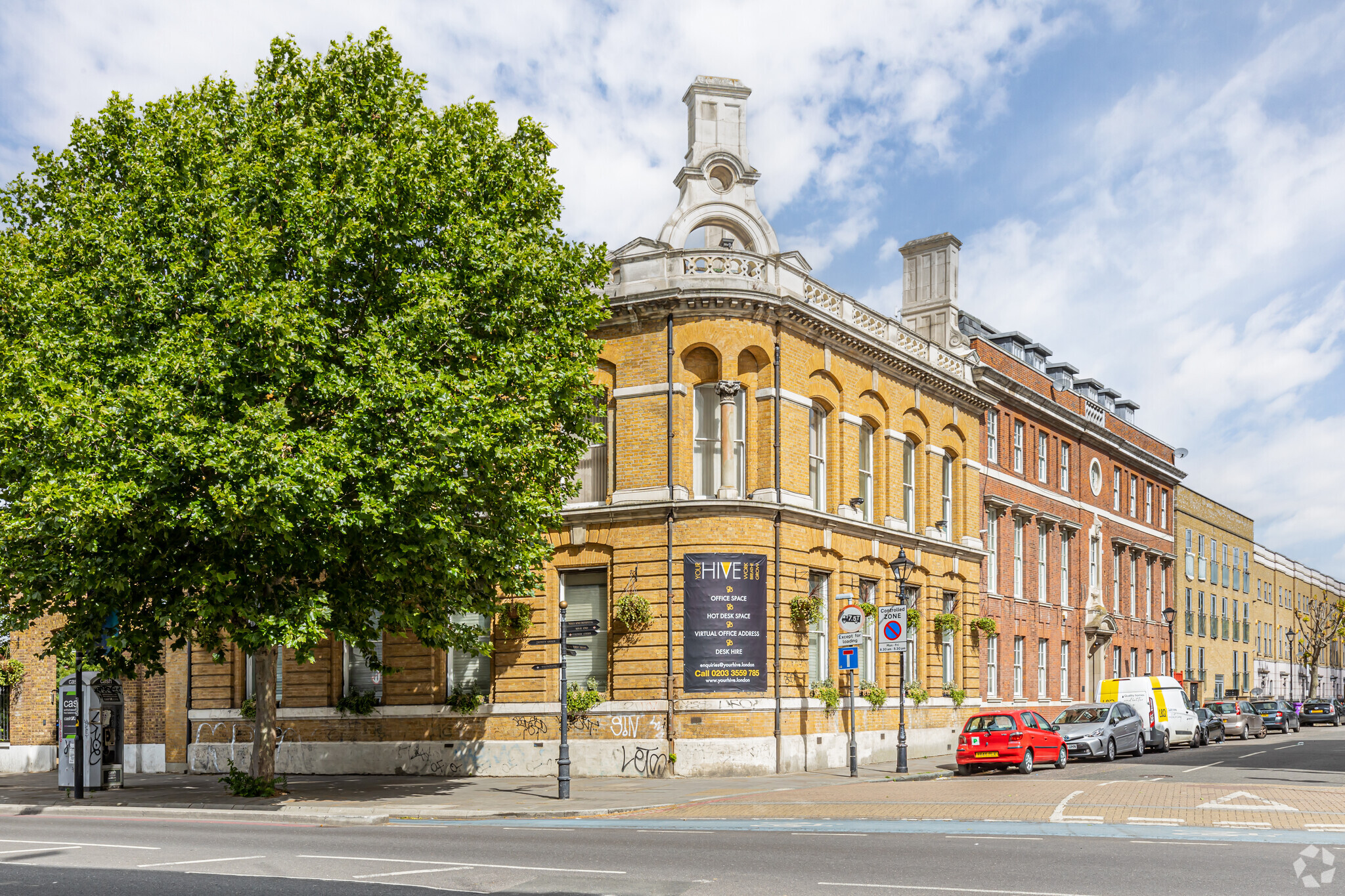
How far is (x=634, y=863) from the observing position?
13.0 m

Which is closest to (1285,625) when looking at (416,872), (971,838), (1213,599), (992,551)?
(1213,599)

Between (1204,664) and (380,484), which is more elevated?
(380,484)

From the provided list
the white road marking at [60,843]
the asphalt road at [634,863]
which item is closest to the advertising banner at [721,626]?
the asphalt road at [634,863]

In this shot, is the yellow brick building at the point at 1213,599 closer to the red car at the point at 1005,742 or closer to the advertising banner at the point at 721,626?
the red car at the point at 1005,742

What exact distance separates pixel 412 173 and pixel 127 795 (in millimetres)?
13450

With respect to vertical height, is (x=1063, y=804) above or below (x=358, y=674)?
below

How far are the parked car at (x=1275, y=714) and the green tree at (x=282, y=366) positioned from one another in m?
41.9

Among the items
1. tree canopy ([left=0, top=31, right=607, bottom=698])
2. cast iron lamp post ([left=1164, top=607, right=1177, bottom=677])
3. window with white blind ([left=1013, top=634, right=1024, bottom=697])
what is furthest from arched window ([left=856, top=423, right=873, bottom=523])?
cast iron lamp post ([left=1164, top=607, right=1177, bottom=677])

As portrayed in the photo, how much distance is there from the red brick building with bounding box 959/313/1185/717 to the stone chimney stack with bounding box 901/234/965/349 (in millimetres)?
1439

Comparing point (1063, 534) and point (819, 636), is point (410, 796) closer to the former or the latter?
point (819, 636)

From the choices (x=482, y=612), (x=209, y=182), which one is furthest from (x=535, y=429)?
(x=209, y=182)

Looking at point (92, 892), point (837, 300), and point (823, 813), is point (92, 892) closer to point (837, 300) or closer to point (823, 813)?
point (823, 813)

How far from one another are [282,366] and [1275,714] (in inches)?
1928

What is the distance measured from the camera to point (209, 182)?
20.9 meters
